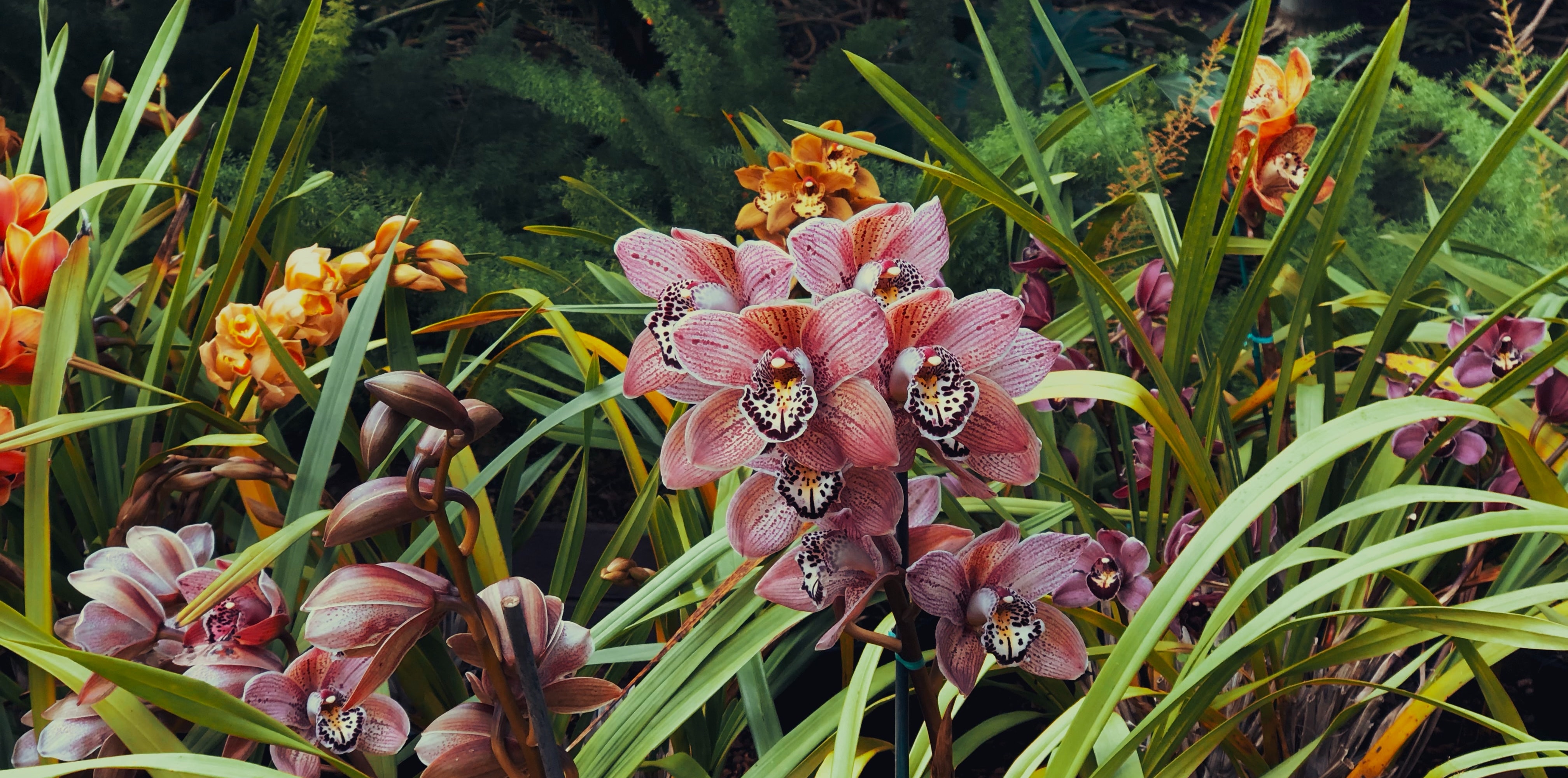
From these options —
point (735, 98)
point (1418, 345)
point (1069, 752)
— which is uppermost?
point (1069, 752)

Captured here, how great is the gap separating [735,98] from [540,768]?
120 centimetres

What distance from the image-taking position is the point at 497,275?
4.25ft

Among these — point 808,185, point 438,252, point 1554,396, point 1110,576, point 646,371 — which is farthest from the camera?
point 808,185

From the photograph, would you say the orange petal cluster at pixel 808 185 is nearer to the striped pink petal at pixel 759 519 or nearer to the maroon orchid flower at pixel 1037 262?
the maroon orchid flower at pixel 1037 262

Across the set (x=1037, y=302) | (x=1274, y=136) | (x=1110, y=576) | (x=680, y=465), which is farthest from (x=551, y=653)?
(x=1274, y=136)

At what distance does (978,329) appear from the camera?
0.44 m

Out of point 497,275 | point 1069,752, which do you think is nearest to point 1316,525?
point 1069,752

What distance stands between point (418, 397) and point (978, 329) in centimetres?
25

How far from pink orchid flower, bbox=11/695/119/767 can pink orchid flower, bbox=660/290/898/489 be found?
0.43 meters

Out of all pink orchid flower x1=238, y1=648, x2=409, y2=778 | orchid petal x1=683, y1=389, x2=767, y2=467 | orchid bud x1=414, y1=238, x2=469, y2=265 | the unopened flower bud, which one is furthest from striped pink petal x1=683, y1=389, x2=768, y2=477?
the unopened flower bud

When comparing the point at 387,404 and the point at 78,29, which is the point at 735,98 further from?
the point at 387,404

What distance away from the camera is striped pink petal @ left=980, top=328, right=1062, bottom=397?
477 millimetres

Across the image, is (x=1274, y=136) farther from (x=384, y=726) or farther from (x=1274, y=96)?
(x=384, y=726)

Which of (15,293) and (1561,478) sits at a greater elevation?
(15,293)
